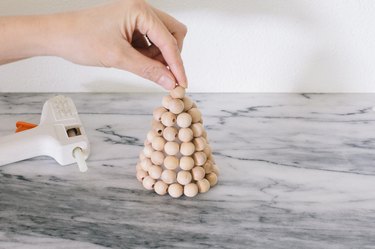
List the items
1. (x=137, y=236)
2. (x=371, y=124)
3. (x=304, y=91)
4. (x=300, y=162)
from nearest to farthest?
(x=137, y=236)
(x=300, y=162)
(x=371, y=124)
(x=304, y=91)

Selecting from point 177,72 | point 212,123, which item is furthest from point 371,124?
point 177,72

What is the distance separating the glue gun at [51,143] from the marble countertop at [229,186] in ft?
0.05

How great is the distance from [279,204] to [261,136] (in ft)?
0.66

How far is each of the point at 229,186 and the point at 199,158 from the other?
0.25 ft

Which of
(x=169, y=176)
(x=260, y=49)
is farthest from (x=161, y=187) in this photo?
(x=260, y=49)

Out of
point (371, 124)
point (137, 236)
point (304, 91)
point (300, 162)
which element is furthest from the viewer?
point (304, 91)

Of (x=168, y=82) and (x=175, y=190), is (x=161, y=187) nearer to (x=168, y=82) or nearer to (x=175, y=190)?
(x=175, y=190)

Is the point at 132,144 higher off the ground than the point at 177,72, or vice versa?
the point at 177,72

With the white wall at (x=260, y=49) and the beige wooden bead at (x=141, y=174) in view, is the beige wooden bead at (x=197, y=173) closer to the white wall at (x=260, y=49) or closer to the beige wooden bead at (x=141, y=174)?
the beige wooden bead at (x=141, y=174)

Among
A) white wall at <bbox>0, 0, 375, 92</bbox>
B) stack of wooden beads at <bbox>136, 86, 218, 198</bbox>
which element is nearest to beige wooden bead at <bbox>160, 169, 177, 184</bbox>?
stack of wooden beads at <bbox>136, 86, 218, 198</bbox>

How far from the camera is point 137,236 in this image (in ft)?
2.12

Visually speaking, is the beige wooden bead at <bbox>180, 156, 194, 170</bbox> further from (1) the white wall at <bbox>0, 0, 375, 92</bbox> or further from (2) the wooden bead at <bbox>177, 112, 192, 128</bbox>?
(1) the white wall at <bbox>0, 0, 375, 92</bbox>

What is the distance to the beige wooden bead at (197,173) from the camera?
2.34 feet

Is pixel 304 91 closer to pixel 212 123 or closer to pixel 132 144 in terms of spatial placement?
pixel 212 123
